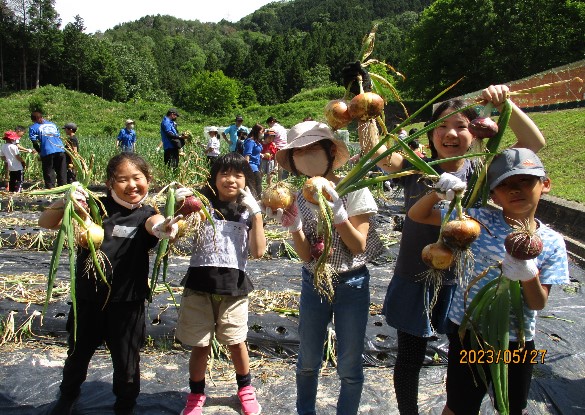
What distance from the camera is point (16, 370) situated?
2.58 meters

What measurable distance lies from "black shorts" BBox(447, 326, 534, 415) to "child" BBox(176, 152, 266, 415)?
2.99 feet

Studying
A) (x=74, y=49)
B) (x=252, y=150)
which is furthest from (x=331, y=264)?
(x=74, y=49)

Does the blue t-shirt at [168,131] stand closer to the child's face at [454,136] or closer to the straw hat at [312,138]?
the straw hat at [312,138]

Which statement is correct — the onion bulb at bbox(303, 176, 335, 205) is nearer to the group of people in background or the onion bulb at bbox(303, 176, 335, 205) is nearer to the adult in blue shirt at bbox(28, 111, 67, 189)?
the group of people in background

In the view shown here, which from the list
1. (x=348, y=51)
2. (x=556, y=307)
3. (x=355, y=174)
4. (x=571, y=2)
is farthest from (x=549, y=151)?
(x=348, y=51)

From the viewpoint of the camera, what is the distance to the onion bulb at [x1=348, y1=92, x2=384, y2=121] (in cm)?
157

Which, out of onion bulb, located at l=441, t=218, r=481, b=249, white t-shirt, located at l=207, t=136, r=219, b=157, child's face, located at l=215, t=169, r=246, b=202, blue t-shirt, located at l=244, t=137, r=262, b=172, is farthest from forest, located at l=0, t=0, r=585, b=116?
onion bulb, located at l=441, t=218, r=481, b=249

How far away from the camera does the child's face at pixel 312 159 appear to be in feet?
6.10

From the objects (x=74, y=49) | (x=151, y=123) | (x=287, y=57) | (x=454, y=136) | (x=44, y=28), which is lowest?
(x=454, y=136)

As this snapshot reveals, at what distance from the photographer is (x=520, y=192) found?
1520 millimetres

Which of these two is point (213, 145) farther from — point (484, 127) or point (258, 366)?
point (484, 127)

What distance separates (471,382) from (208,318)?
3.70ft

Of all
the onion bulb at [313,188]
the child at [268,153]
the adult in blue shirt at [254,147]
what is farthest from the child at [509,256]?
the child at [268,153]

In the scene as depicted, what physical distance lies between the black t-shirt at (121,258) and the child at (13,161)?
652cm
